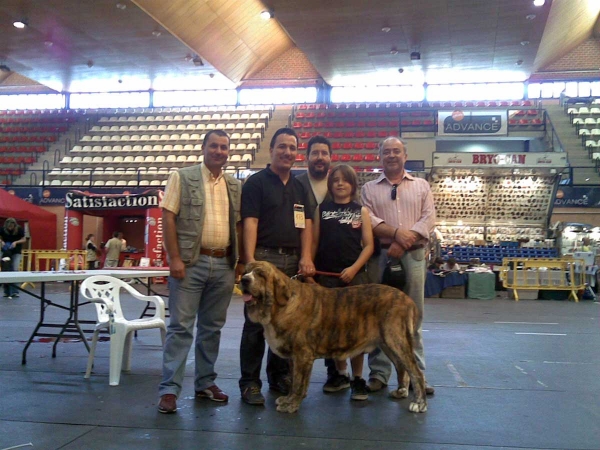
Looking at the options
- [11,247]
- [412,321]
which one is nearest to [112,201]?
[11,247]

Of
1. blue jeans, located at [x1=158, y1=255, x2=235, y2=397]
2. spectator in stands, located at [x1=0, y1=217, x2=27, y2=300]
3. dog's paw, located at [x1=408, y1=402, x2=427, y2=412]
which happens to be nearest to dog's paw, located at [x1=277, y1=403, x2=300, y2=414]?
blue jeans, located at [x1=158, y1=255, x2=235, y2=397]

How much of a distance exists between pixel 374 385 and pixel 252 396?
1.05 meters

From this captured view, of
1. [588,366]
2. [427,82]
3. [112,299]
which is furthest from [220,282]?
[427,82]

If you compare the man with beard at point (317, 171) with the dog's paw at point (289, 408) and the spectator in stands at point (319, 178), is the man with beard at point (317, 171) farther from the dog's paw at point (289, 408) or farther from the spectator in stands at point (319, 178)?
the dog's paw at point (289, 408)

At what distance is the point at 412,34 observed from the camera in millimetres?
21781

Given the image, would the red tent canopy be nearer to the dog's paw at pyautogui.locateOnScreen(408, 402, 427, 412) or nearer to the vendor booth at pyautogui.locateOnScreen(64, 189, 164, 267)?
the vendor booth at pyautogui.locateOnScreen(64, 189, 164, 267)

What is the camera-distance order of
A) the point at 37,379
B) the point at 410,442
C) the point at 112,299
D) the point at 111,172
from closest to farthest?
the point at 410,442 < the point at 37,379 < the point at 112,299 < the point at 111,172

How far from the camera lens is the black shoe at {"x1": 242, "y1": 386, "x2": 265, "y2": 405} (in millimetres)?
3986

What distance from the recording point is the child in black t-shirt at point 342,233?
172 inches

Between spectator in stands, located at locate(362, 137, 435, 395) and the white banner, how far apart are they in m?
14.2

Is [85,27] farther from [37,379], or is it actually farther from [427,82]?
[37,379]

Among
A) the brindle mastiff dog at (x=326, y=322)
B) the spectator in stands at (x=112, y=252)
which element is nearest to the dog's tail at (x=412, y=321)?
the brindle mastiff dog at (x=326, y=322)

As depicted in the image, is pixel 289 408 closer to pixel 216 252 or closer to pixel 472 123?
pixel 216 252

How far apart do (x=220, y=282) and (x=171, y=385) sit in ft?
2.59
